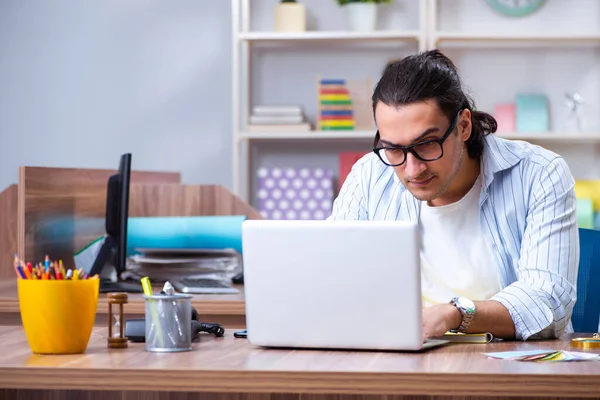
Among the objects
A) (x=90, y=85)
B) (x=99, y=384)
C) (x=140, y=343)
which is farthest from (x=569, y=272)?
(x=90, y=85)

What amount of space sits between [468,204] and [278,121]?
2371 mm

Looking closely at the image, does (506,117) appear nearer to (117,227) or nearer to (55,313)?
(117,227)

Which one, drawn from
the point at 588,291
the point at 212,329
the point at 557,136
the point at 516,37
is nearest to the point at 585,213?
the point at 557,136

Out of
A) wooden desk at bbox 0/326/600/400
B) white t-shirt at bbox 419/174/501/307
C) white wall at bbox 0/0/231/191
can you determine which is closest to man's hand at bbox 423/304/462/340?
wooden desk at bbox 0/326/600/400

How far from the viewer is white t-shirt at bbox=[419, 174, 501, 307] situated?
2.04 m

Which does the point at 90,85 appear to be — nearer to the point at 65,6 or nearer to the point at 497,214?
the point at 65,6

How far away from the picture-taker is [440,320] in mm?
1586

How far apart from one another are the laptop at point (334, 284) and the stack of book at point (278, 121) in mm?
2881

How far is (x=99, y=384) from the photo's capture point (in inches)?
51.6

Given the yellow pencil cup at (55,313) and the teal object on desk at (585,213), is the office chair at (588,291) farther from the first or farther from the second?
the teal object on desk at (585,213)

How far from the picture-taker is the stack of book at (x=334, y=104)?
4.36 m

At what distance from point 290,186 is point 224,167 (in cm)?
43

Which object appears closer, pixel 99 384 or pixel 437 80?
pixel 99 384

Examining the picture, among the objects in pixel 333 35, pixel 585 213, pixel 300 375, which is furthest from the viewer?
pixel 333 35
